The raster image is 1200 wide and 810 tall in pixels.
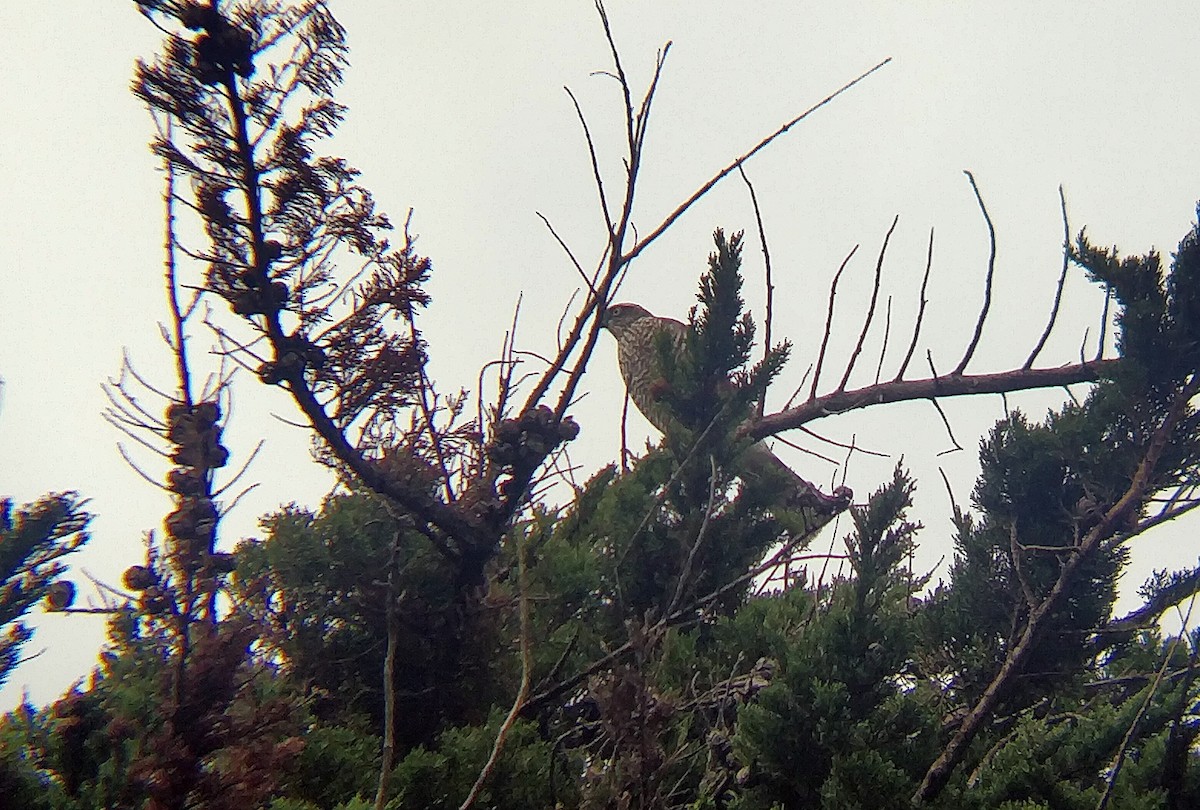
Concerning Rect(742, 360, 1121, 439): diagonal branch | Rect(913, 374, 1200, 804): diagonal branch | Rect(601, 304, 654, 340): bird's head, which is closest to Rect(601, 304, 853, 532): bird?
Rect(601, 304, 654, 340): bird's head

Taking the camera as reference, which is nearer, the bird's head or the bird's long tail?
the bird's long tail

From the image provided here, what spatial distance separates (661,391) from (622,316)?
3.53m

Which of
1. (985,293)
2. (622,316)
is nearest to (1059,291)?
(985,293)

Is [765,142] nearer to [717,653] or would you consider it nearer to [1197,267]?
[1197,267]

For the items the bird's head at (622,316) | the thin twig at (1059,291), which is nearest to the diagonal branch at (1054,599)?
the thin twig at (1059,291)

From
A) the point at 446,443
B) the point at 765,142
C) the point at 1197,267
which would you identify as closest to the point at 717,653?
the point at 446,443

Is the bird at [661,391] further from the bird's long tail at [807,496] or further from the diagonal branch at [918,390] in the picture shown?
the diagonal branch at [918,390]

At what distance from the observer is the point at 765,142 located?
2.36m

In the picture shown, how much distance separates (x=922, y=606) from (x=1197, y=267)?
1292 millimetres

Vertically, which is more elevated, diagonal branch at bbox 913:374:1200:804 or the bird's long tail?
the bird's long tail

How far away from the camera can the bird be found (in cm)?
316

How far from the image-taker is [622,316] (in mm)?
6496

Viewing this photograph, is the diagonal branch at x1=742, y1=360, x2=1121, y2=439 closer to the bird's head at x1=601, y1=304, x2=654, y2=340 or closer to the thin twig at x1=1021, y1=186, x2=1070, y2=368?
the thin twig at x1=1021, y1=186, x2=1070, y2=368

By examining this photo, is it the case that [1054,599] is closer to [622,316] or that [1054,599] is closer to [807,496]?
[807,496]
